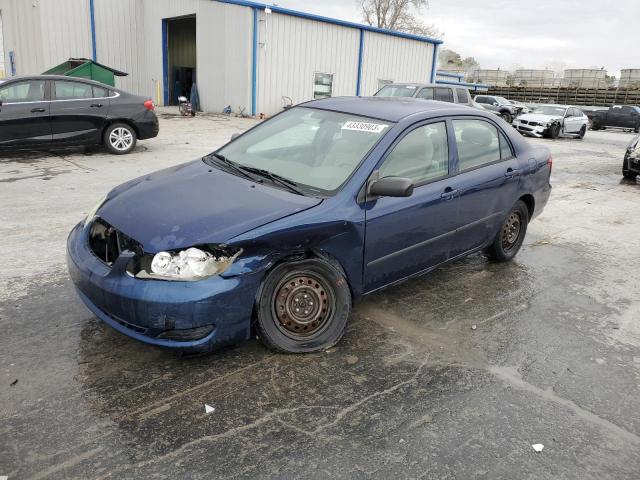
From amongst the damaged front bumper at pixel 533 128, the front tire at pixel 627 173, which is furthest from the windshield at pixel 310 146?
the damaged front bumper at pixel 533 128

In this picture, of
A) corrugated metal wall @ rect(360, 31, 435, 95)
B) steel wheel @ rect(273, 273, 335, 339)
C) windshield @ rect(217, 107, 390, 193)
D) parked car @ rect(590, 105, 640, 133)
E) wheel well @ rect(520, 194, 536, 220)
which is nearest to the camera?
steel wheel @ rect(273, 273, 335, 339)

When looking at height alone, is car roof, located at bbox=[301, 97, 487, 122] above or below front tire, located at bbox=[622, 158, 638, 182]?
above

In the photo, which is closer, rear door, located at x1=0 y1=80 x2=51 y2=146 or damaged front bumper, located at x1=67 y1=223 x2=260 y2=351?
damaged front bumper, located at x1=67 y1=223 x2=260 y2=351

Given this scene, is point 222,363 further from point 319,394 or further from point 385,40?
point 385,40

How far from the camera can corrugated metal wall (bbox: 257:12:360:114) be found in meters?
20.5

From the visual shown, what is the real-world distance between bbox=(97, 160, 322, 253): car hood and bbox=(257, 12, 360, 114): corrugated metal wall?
17.7 m

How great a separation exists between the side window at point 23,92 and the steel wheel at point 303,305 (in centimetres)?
830

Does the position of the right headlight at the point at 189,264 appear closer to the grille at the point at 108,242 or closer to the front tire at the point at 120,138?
the grille at the point at 108,242

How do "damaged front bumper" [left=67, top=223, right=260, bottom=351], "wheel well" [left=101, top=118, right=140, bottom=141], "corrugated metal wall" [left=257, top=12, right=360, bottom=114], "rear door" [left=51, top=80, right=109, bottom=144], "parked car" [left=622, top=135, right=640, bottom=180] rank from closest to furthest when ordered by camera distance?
"damaged front bumper" [left=67, top=223, right=260, bottom=351] → "rear door" [left=51, top=80, right=109, bottom=144] → "wheel well" [left=101, top=118, right=140, bottom=141] → "parked car" [left=622, top=135, right=640, bottom=180] → "corrugated metal wall" [left=257, top=12, right=360, bottom=114]

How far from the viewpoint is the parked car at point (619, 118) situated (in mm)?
29859

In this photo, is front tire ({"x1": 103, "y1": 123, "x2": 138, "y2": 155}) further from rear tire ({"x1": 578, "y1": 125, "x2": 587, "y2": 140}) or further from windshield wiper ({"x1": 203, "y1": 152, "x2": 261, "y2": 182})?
rear tire ({"x1": 578, "y1": 125, "x2": 587, "y2": 140})

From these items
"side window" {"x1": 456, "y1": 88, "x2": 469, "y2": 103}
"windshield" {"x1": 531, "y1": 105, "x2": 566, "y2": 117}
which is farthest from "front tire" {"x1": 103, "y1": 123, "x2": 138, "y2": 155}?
"windshield" {"x1": 531, "y1": 105, "x2": 566, "y2": 117}

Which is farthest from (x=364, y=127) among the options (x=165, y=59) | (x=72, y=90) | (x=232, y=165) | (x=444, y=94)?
(x=165, y=59)

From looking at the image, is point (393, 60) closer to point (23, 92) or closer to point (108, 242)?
point (23, 92)
